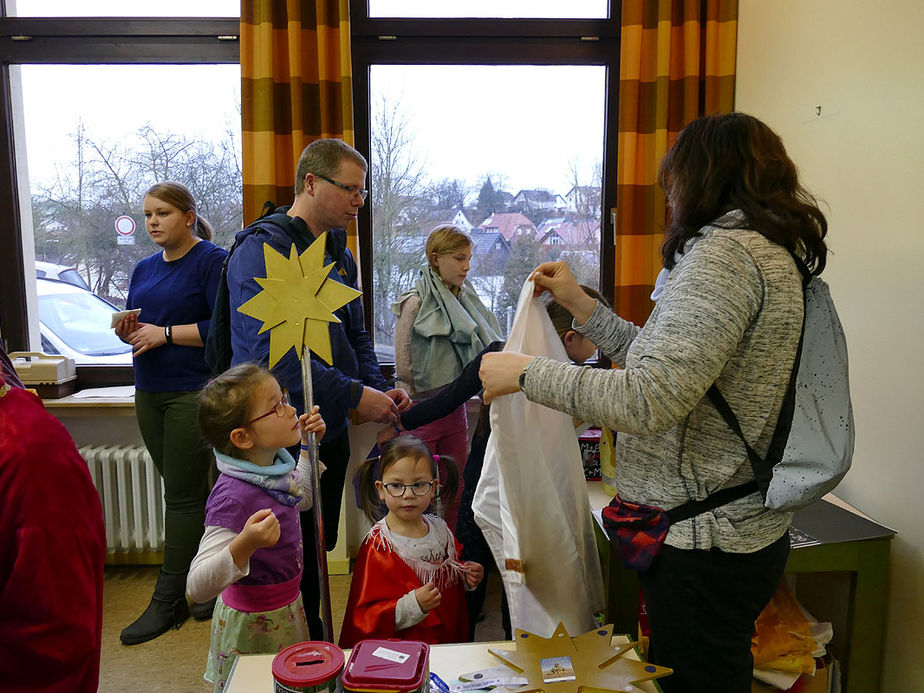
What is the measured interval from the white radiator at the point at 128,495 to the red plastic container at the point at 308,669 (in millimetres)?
2199

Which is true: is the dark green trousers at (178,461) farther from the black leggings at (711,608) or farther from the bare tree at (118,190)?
the black leggings at (711,608)

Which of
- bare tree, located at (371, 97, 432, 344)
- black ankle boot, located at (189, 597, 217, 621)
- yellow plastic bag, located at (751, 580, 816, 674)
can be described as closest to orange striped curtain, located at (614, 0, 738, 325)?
bare tree, located at (371, 97, 432, 344)

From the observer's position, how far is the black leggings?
1164 mm

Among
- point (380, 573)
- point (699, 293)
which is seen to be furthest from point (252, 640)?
point (699, 293)

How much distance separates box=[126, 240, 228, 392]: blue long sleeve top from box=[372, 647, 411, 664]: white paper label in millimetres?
1814

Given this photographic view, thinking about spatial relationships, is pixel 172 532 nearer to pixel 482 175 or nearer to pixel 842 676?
pixel 482 175

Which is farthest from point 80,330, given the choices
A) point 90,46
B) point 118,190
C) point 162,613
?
point 162,613

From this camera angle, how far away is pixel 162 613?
256 cm

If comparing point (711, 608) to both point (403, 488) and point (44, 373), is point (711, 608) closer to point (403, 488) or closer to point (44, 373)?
point (403, 488)

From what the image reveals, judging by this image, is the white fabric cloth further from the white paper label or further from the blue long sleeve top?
the blue long sleeve top

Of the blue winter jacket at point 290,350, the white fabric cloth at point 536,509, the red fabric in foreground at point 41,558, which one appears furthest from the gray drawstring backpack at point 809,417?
the blue winter jacket at point 290,350

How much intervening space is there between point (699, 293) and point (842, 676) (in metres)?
1.33

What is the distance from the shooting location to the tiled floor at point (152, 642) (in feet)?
7.39

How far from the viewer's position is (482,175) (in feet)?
10.1
